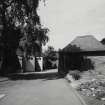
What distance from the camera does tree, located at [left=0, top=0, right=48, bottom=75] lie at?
2731 centimetres

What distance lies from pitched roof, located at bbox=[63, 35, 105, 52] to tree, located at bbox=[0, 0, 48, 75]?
5.18 metres

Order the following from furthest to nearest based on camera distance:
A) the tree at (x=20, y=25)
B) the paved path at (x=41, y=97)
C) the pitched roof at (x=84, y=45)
A: the pitched roof at (x=84, y=45)
the tree at (x=20, y=25)
the paved path at (x=41, y=97)

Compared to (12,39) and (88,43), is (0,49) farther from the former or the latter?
(88,43)

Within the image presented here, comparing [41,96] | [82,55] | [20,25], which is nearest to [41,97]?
[41,96]

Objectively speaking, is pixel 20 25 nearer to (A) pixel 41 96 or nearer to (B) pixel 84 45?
(B) pixel 84 45

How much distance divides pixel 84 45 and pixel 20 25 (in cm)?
1095

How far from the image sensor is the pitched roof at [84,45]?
31.7m

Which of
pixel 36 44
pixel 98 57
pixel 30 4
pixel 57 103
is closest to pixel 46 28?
pixel 36 44

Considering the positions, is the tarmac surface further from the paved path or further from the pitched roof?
the pitched roof

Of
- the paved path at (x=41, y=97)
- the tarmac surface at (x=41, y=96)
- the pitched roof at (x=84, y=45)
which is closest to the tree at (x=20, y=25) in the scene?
the pitched roof at (x=84, y=45)

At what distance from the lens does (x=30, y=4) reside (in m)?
26.9

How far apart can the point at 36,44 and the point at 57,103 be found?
22.1 m

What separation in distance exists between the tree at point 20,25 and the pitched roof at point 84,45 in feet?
17.0

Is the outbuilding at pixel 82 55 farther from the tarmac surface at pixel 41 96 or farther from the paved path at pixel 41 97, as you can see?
the paved path at pixel 41 97
